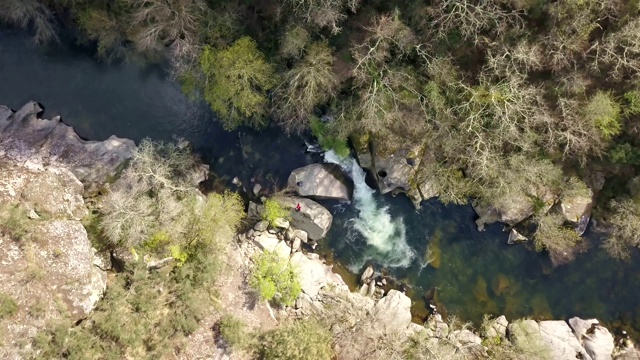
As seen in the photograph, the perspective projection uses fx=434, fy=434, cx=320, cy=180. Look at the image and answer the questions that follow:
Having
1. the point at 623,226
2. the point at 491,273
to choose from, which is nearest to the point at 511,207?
the point at 491,273

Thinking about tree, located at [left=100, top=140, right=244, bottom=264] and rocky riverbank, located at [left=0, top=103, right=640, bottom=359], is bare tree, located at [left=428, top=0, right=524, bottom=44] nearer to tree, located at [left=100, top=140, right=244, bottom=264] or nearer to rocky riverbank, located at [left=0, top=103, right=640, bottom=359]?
rocky riverbank, located at [left=0, top=103, right=640, bottom=359]

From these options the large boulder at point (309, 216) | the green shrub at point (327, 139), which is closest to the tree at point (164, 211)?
the large boulder at point (309, 216)

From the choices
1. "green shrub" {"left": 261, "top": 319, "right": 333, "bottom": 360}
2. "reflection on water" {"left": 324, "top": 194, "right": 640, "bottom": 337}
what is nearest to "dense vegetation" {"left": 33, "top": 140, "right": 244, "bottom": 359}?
"green shrub" {"left": 261, "top": 319, "right": 333, "bottom": 360}

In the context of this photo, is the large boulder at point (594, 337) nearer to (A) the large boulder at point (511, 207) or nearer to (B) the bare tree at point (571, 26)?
(A) the large boulder at point (511, 207)

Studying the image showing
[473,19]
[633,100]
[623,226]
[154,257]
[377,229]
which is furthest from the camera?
[377,229]

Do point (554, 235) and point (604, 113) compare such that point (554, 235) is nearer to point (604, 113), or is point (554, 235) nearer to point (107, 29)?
point (604, 113)
